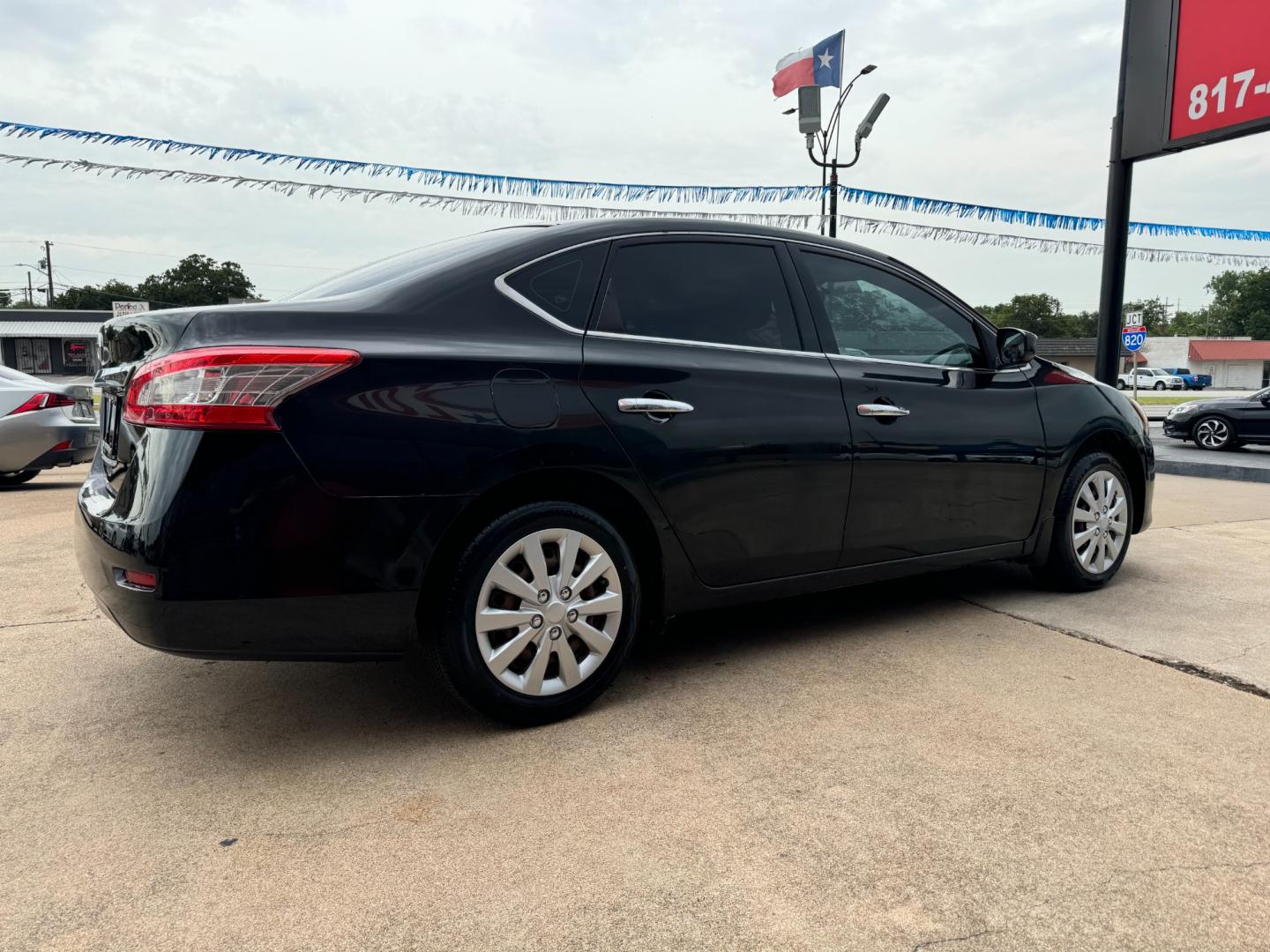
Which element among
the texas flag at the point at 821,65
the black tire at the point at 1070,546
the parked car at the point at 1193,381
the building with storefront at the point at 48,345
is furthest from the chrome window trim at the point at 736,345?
the parked car at the point at 1193,381

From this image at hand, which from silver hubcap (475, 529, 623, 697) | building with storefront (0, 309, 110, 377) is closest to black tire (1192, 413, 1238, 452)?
silver hubcap (475, 529, 623, 697)

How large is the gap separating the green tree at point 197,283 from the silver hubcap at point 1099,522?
71.2 metres

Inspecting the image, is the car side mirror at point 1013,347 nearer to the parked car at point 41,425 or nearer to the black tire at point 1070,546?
the black tire at point 1070,546

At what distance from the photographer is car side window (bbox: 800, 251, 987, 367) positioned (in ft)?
11.6

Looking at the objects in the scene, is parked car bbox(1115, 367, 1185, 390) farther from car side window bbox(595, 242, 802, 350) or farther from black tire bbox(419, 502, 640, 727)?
black tire bbox(419, 502, 640, 727)

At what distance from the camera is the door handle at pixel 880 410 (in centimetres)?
344

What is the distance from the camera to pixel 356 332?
2502 mm

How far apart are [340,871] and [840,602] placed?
273cm

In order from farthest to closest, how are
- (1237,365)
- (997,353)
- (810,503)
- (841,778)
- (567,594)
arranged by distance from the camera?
(1237,365), (997,353), (810,503), (567,594), (841,778)

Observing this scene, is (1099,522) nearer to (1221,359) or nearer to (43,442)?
(43,442)

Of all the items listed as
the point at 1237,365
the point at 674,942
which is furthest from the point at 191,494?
the point at 1237,365

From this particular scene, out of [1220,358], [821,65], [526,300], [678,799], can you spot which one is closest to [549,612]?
[678,799]

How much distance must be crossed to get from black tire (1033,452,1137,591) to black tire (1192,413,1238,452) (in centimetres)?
1162

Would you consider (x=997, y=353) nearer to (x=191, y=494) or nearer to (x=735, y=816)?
(x=735, y=816)
